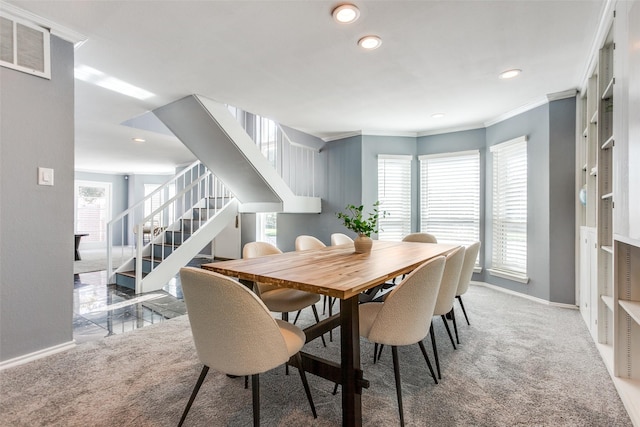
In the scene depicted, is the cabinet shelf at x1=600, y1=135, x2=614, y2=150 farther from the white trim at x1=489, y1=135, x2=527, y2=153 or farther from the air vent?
the air vent

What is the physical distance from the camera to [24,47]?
2088 millimetres

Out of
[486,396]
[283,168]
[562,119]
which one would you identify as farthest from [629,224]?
[283,168]

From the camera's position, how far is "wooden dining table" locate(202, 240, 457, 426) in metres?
1.44

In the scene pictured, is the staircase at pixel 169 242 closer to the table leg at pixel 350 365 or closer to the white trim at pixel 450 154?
the white trim at pixel 450 154

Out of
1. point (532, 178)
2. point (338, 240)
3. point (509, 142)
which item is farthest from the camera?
point (509, 142)

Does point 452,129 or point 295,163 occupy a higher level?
point 452,129

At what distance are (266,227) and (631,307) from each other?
5781mm

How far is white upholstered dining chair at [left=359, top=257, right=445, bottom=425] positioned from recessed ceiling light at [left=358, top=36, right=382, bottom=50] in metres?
1.70

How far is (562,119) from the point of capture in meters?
3.47

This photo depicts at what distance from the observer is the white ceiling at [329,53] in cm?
198

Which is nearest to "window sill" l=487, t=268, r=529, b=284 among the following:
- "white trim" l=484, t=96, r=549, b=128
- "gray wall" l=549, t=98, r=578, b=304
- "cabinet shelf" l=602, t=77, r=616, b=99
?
"gray wall" l=549, t=98, r=578, b=304

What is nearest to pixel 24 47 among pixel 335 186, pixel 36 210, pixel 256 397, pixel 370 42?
pixel 36 210

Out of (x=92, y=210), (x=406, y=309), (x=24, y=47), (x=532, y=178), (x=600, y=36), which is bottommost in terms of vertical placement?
(x=406, y=309)

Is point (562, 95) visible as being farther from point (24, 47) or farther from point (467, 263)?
point (24, 47)
